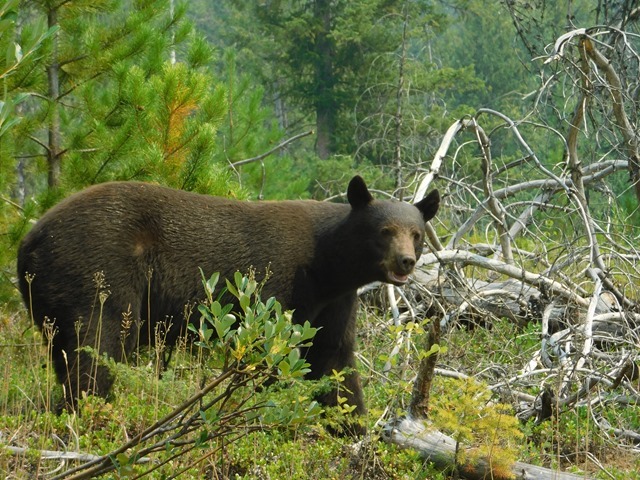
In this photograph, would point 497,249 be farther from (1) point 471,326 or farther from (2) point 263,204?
(2) point 263,204

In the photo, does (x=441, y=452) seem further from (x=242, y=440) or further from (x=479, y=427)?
(x=242, y=440)

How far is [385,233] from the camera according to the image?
6266 millimetres

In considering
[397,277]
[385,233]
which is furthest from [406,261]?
[385,233]

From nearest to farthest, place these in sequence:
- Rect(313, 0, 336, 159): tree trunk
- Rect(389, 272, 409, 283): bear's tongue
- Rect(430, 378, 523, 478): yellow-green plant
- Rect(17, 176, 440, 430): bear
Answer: Rect(430, 378, 523, 478): yellow-green plant → Rect(17, 176, 440, 430): bear → Rect(389, 272, 409, 283): bear's tongue → Rect(313, 0, 336, 159): tree trunk

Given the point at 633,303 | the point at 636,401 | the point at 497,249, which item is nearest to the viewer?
the point at 636,401

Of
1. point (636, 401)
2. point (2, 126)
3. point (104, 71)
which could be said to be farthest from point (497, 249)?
point (2, 126)

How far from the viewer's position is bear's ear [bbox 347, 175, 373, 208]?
629cm

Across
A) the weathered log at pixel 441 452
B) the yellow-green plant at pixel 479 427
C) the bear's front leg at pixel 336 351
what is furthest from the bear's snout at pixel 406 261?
the yellow-green plant at pixel 479 427

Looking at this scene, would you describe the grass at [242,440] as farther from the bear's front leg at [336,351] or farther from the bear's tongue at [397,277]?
the bear's tongue at [397,277]

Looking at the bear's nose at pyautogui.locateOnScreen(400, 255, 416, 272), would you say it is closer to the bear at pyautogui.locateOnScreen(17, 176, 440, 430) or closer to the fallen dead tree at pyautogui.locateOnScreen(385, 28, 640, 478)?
the bear at pyautogui.locateOnScreen(17, 176, 440, 430)

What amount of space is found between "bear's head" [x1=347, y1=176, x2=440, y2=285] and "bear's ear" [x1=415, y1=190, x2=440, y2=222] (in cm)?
7

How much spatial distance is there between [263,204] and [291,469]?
93.1 inches

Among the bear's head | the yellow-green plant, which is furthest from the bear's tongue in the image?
the yellow-green plant

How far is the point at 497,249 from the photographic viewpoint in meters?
9.03
